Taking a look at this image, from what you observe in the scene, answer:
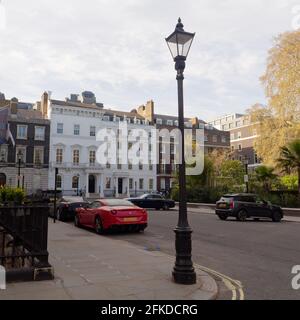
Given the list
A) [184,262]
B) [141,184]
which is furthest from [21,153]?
[184,262]

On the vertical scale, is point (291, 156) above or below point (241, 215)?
above

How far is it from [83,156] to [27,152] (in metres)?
9.87

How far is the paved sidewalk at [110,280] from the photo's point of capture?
5.54 meters

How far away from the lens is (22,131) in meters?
60.1

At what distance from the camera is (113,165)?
6781 cm

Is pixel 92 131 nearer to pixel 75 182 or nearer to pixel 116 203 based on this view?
pixel 75 182

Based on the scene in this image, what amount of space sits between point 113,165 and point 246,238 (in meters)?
55.8

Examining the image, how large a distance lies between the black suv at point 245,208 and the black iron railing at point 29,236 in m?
14.9

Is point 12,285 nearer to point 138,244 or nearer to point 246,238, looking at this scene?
point 138,244

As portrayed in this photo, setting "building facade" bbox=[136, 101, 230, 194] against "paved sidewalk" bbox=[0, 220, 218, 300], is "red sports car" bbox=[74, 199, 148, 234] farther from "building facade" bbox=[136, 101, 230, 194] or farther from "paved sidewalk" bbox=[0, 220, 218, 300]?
"building facade" bbox=[136, 101, 230, 194]

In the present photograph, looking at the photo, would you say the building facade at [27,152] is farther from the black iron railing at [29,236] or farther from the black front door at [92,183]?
the black iron railing at [29,236]

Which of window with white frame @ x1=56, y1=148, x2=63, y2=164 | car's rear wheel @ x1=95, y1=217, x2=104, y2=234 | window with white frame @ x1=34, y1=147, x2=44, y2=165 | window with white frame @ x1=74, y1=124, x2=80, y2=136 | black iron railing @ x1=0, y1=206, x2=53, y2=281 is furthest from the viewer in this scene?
window with white frame @ x1=74, y1=124, x2=80, y2=136

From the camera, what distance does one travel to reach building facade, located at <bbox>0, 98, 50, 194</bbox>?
58.3 m

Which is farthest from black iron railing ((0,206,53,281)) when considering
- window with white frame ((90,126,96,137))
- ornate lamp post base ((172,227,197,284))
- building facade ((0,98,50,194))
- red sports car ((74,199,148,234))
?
window with white frame ((90,126,96,137))
